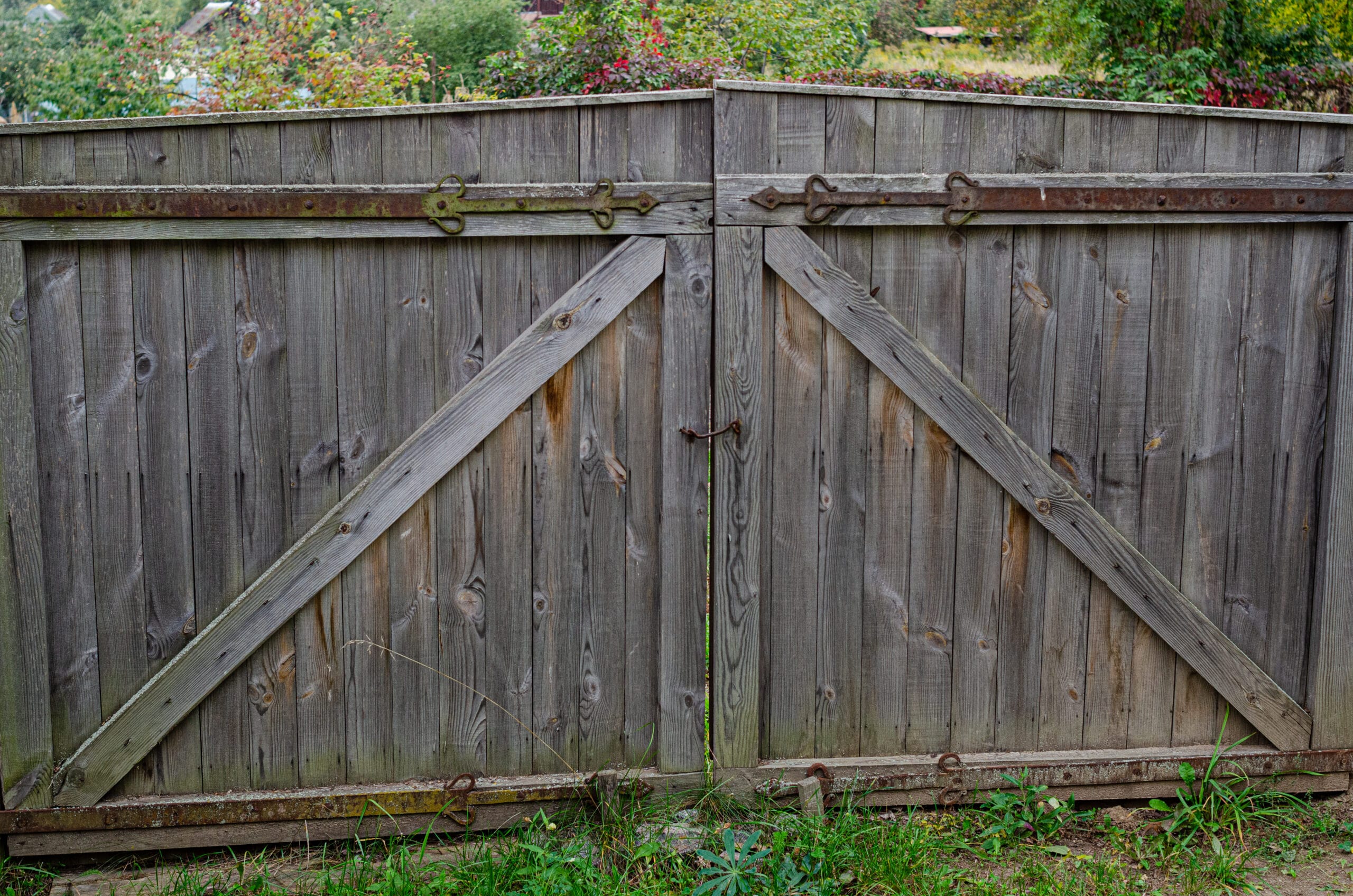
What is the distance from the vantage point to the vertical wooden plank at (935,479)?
2711mm

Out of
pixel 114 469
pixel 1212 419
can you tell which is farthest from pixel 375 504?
pixel 1212 419

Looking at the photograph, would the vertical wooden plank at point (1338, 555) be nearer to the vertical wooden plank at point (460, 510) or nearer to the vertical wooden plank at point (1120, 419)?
the vertical wooden plank at point (1120, 419)

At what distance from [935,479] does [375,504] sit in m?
1.58

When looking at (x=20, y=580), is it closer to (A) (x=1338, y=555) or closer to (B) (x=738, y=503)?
(B) (x=738, y=503)

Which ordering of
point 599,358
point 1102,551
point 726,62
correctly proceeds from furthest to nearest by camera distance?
point 726,62, point 1102,551, point 599,358

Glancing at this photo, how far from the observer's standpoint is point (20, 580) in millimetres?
2637

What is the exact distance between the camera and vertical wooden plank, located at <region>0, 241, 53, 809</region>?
255cm


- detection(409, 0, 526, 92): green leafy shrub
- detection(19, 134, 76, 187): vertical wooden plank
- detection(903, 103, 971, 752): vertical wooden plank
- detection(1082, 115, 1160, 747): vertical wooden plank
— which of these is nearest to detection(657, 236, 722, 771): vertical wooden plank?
detection(903, 103, 971, 752): vertical wooden plank

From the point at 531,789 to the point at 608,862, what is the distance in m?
0.31

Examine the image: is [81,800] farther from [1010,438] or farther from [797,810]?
[1010,438]

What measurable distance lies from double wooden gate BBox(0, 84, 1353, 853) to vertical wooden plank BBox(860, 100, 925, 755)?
0.01m

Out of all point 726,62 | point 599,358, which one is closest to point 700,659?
point 599,358

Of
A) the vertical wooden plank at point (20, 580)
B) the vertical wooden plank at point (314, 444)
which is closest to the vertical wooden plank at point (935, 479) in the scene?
the vertical wooden plank at point (314, 444)

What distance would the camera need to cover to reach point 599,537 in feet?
9.16
